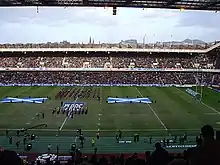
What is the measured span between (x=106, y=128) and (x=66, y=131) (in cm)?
321

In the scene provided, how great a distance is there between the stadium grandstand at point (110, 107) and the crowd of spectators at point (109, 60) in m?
0.21

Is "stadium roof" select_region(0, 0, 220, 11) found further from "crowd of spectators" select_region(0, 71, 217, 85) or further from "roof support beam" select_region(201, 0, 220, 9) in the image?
"crowd of spectators" select_region(0, 71, 217, 85)

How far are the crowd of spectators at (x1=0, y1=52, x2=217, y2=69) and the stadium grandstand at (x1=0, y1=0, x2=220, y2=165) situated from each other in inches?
8.2

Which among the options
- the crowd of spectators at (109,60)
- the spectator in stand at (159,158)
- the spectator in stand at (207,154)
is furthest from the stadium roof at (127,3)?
the crowd of spectators at (109,60)

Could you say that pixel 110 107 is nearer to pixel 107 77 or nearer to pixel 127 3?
pixel 127 3

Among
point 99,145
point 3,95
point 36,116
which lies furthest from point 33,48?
point 99,145

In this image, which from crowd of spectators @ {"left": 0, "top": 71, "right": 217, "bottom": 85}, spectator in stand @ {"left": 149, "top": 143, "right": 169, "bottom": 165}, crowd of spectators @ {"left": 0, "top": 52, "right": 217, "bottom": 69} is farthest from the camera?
crowd of spectators @ {"left": 0, "top": 52, "right": 217, "bottom": 69}

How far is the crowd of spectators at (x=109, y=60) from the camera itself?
250ft

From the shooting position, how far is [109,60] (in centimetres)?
7950

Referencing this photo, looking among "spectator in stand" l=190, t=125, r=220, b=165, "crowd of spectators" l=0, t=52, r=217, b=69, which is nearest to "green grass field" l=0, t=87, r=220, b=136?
"spectator in stand" l=190, t=125, r=220, b=165

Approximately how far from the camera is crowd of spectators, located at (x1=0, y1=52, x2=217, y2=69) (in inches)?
3000

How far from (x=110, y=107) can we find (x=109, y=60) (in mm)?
40387

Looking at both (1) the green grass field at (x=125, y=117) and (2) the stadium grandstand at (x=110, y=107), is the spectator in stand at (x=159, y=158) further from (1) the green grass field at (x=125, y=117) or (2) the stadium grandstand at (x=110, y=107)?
(1) the green grass field at (x=125, y=117)

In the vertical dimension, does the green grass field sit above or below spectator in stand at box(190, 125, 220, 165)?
below
